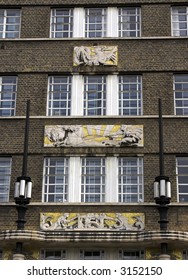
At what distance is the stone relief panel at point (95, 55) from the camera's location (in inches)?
914

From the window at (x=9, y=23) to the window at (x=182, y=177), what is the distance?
8.05 meters

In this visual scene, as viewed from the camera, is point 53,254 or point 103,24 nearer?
point 53,254

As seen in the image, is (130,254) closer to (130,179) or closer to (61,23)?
(130,179)

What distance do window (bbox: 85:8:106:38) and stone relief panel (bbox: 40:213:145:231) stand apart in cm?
726

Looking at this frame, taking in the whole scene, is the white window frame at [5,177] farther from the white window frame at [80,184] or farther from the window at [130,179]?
the window at [130,179]

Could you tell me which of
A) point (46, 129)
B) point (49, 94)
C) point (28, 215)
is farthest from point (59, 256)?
point (49, 94)

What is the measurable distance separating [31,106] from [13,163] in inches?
→ 89.3

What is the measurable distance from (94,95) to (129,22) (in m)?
3.39

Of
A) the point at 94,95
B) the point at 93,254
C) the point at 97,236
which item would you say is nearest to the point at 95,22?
the point at 94,95

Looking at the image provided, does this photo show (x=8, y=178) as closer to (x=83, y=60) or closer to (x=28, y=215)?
(x=28, y=215)

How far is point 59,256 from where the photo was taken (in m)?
20.7

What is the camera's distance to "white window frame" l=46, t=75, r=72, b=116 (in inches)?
903

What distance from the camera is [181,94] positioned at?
75.0ft

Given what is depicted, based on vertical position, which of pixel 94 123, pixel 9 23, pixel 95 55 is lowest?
pixel 94 123
